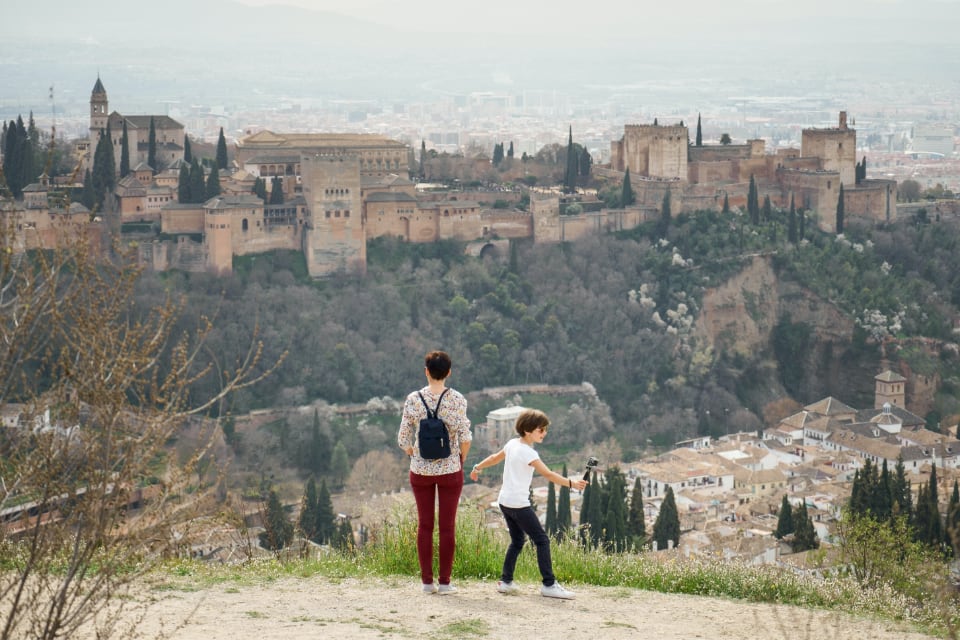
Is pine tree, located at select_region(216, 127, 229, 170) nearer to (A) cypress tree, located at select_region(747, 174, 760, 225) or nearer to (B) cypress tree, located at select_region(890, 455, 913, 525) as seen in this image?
(A) cypress tree, located at select_region(747, 174, 760, 225)

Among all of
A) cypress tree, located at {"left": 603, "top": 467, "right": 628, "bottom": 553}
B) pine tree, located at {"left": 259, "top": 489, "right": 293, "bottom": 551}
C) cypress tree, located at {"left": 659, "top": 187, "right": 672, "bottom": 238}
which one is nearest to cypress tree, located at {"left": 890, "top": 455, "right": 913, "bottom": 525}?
cypress tree, located at {"left": 603, "top": 467, "right": 628, "bottom": 553}

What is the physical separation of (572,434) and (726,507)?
754 centimetres

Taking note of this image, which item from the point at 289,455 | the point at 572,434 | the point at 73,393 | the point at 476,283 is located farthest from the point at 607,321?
the point at 73,393

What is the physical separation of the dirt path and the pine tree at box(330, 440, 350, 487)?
22.6m

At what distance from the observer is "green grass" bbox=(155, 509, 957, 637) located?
8.34 meters

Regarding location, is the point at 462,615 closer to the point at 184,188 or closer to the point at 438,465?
the point at 438,465

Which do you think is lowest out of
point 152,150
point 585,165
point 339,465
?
point 339,465

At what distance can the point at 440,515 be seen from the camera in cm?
786

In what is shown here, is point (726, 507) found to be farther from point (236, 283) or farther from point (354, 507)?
point (236, 283)

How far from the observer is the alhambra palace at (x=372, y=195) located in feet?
120

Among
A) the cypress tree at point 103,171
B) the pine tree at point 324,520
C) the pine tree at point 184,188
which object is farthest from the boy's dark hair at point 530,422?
the cypress tree at point 103,171

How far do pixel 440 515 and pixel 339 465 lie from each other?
23.5 meters

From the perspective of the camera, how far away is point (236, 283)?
36625 mm

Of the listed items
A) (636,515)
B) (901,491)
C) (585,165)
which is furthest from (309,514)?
(585,165)
